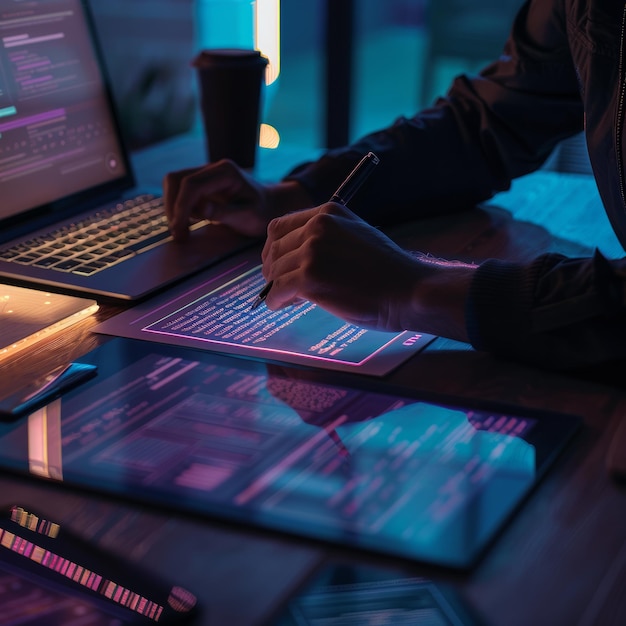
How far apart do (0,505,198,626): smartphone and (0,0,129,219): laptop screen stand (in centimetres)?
76

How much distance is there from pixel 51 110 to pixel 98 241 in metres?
0.27

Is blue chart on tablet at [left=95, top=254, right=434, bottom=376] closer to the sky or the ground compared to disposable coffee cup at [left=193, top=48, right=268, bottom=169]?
closer to the ground

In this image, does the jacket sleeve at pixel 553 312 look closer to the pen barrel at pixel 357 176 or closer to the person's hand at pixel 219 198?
the pen barrel at pixel 357 176

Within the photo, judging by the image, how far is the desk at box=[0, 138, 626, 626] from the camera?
52 cm

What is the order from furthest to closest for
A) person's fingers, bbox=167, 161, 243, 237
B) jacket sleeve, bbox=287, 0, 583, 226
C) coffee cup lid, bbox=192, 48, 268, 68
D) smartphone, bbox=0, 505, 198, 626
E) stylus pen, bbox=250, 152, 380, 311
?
1. coffee cup lid, bbox=192, 48, 268, 68
2. jacket sleeve, bbox=287, 0, 583, 226
3. person's fingers, bbox=167, 161, 243, 237
4. stylus pen, bbox=250, 152, 380, 311
5. smartphone, bbox=0, 505, 198, 626

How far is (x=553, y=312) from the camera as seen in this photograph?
83cm

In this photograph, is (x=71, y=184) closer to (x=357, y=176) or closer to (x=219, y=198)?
(x=219, y=198)

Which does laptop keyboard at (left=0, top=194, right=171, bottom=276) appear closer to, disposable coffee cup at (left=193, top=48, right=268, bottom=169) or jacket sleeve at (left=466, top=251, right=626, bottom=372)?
disposable coffee cup at (left=193, top=48, right=268, bottom=169)

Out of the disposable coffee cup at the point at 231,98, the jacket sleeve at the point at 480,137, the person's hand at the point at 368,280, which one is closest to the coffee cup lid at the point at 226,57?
the disposable coffee cup at the point at 231,98

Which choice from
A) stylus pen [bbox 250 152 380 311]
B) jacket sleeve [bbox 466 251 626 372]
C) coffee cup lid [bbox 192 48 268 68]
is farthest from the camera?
coffee cup lid [bbox 192 48 268 68]

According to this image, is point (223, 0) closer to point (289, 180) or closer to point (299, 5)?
point (289, 180)

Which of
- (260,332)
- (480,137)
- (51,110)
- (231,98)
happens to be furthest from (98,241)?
(480,137)

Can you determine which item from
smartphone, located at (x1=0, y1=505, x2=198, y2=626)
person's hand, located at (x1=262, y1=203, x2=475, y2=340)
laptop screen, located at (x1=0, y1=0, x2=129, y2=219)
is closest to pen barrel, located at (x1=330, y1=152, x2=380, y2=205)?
person's hand, located at (x1=262, y1=203, x2=475, y2=340)

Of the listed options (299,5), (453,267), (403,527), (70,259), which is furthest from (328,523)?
(299,5)
